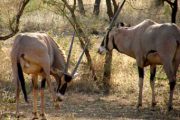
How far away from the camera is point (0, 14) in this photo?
14.6m

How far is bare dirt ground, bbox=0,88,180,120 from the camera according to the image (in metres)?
10.2

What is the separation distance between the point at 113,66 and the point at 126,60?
1.58 metres

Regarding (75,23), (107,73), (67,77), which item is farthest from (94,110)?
(75,23)

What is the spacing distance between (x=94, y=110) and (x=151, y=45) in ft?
5.99

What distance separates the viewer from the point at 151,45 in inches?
444

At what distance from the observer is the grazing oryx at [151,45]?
1088 centimetres

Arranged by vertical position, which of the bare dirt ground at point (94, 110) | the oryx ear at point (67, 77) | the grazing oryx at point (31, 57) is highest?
the grazing oryx at point (31, 57)

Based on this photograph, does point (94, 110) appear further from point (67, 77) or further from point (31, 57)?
point (31, 57)

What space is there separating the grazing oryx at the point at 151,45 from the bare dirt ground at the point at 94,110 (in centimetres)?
41

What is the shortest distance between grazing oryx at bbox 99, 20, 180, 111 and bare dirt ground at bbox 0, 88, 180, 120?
1.35 ft

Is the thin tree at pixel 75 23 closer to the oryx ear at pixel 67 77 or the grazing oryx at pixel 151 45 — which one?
the grazing oryx at pixel 151 45

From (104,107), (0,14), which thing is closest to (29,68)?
(104,107)

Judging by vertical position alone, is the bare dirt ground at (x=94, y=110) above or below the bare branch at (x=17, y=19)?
below

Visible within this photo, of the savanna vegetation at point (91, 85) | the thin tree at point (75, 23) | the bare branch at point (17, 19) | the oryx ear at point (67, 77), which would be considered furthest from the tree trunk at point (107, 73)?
the oryx ear at point (67, 77)
